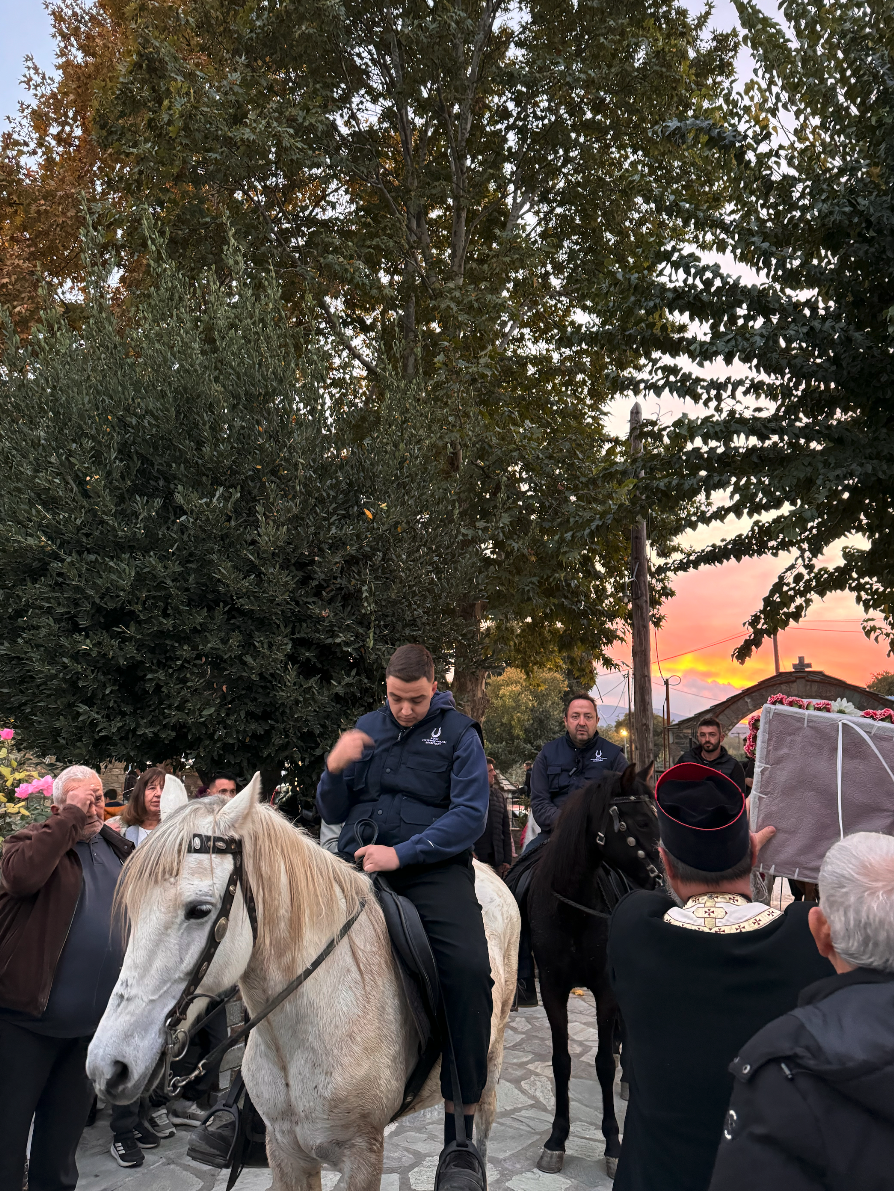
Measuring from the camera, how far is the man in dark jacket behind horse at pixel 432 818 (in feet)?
11.1

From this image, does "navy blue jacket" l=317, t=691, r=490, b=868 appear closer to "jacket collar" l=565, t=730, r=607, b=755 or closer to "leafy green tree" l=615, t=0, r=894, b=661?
"jacket collar" l=565, t=730, r=607, b=755

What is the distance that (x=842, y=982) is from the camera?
1.46m

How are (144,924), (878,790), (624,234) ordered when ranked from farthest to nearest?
(624,234)
(878,790)
(144,924)

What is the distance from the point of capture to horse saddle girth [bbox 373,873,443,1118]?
131 inches

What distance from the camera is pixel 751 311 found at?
31.3 feet

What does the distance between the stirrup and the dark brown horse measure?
1.83 metres

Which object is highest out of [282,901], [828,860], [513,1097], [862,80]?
[862,80]

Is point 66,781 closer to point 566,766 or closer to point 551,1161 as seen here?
point 551,1161

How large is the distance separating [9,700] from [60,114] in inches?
623

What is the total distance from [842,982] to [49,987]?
3509 millimetres

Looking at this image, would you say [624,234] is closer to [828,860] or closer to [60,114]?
[60,114]

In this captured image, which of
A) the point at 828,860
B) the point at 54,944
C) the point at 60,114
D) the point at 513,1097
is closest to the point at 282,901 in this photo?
the point at 54,944

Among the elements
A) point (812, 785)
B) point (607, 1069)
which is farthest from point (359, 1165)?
point (812, 785)

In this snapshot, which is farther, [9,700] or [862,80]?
[862,80]
